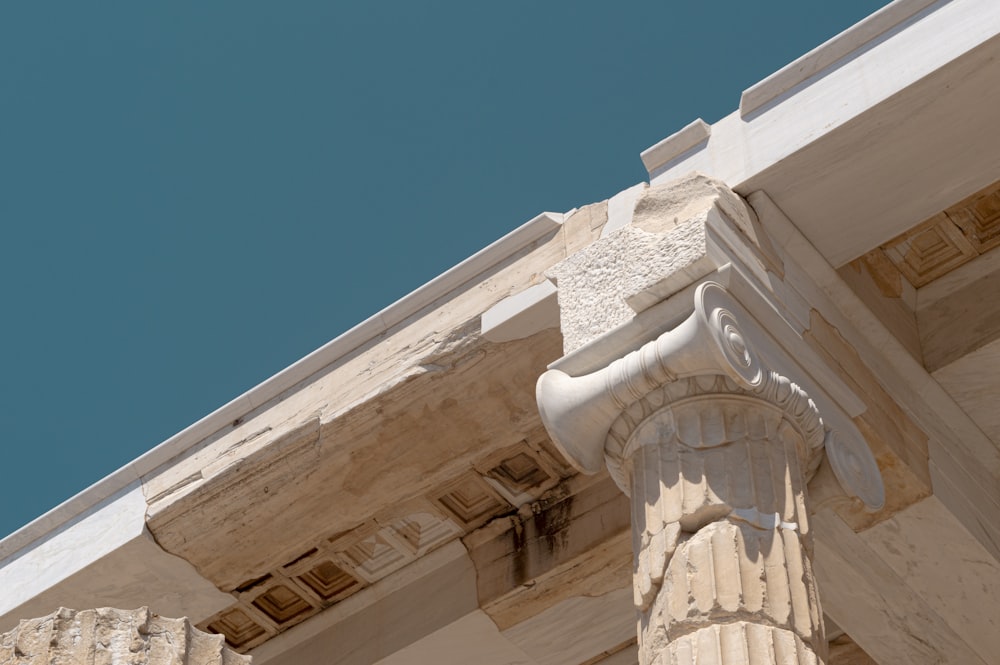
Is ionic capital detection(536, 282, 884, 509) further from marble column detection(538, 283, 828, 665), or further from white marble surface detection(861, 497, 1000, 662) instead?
white marble surface detection(861, 497, 1000, 662)

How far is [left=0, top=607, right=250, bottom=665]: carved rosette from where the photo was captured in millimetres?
4434

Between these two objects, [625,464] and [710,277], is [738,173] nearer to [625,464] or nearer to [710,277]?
[710,277]

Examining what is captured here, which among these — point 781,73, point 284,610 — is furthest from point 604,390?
point 284,610

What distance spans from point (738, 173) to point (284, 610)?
3.54 metres

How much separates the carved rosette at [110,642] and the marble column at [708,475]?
1846 millimetres

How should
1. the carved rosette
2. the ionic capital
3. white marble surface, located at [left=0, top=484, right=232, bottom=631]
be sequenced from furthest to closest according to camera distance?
white marble surface, located at [left=0, top=484, right=232, bottom=631], the ionic capital, the carved rosette

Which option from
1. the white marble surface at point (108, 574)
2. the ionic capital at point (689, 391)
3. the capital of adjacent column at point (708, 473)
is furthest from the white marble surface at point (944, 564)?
the white marble surface at point (108, 574)

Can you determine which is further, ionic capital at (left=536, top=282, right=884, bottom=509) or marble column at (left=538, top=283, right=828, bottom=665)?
ionic capital at (left=536, top=282, right=884, bottom=509)

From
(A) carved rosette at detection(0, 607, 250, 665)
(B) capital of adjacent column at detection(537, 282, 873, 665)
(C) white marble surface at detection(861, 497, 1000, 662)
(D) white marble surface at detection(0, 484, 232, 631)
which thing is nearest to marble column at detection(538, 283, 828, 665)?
(B) capital of adjacent column at detection(537, 282, 873, 665)

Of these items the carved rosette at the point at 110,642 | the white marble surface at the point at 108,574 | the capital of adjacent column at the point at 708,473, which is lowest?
the carved rosette at the point at 110,642

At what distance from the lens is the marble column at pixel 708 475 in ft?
19.3

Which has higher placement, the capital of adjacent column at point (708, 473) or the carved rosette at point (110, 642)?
the capital of adjacent column at point (708, 473)

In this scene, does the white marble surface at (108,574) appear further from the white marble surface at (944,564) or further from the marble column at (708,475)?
the white marble surface at (944,564)

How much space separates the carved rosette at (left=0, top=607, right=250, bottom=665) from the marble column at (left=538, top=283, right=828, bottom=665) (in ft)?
6.06
